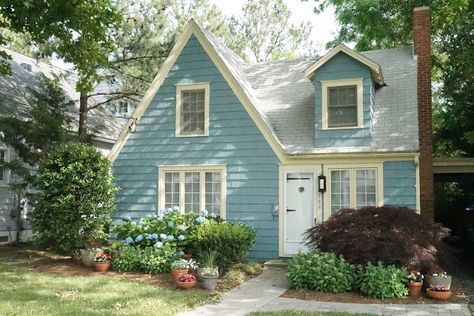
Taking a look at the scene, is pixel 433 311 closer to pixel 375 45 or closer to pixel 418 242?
pixel 418 242

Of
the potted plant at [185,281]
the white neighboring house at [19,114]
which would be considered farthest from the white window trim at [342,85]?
the white neighboring house at [19,114]

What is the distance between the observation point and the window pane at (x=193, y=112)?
1335 centimetres

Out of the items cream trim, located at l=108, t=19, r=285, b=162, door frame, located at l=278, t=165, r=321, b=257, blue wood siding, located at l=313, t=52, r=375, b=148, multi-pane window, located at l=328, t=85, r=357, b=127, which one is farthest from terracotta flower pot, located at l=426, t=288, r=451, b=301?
cream trim, located at l=108, t=19, r=285, b=162

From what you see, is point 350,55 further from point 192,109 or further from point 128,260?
point 128,260

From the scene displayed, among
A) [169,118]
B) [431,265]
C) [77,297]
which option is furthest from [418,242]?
[169,118]

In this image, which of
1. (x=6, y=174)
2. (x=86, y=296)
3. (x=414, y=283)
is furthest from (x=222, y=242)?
(x=6, y=174)

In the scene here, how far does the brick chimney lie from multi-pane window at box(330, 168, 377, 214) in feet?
3.94

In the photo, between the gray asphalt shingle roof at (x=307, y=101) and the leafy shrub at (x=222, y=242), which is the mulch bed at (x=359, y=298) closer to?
the leafy shrub at (x=222, y=242)

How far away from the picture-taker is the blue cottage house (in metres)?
11.8

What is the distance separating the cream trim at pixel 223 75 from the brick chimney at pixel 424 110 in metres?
3.57

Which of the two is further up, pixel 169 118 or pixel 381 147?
pixel 169 118

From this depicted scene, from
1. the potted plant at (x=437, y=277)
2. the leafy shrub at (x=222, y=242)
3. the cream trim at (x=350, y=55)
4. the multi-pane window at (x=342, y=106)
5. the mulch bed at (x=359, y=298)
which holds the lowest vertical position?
the mulch bed at (x=359, y=298)

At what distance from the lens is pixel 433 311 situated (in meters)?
7.48

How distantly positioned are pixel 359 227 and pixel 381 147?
3007mm
